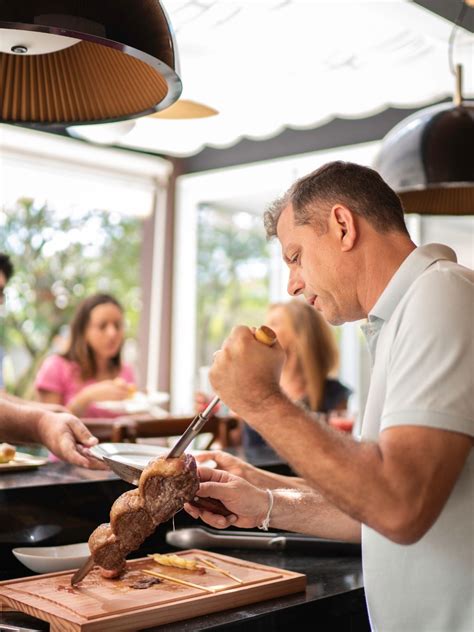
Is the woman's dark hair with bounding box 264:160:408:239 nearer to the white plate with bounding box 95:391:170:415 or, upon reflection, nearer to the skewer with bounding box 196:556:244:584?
the skewer with bounding box 196:556:244:584

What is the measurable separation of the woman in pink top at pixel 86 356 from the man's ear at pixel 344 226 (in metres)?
3.19

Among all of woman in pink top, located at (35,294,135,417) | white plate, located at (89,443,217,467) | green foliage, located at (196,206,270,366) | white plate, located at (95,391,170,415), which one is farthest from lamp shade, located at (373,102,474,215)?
green foliage, located at (196,206,270,366)

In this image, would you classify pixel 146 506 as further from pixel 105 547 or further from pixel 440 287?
pixel 440 287

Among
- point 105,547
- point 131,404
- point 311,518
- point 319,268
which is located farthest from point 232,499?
point 131,404

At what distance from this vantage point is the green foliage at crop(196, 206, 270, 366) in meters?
6.67

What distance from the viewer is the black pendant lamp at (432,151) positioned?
8.00ft

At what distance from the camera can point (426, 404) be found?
4.02 ft

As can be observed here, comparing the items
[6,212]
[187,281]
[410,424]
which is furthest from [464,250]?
[410,424]

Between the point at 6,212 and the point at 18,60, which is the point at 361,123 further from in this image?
the point at 18,60

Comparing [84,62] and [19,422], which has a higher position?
[84,62]

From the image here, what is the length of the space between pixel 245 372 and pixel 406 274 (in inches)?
13.4

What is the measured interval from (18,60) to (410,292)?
86 centimetres

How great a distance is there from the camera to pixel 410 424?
1224mm

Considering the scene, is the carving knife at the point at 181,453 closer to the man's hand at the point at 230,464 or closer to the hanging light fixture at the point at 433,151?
the man's hand at the point at 230,464
